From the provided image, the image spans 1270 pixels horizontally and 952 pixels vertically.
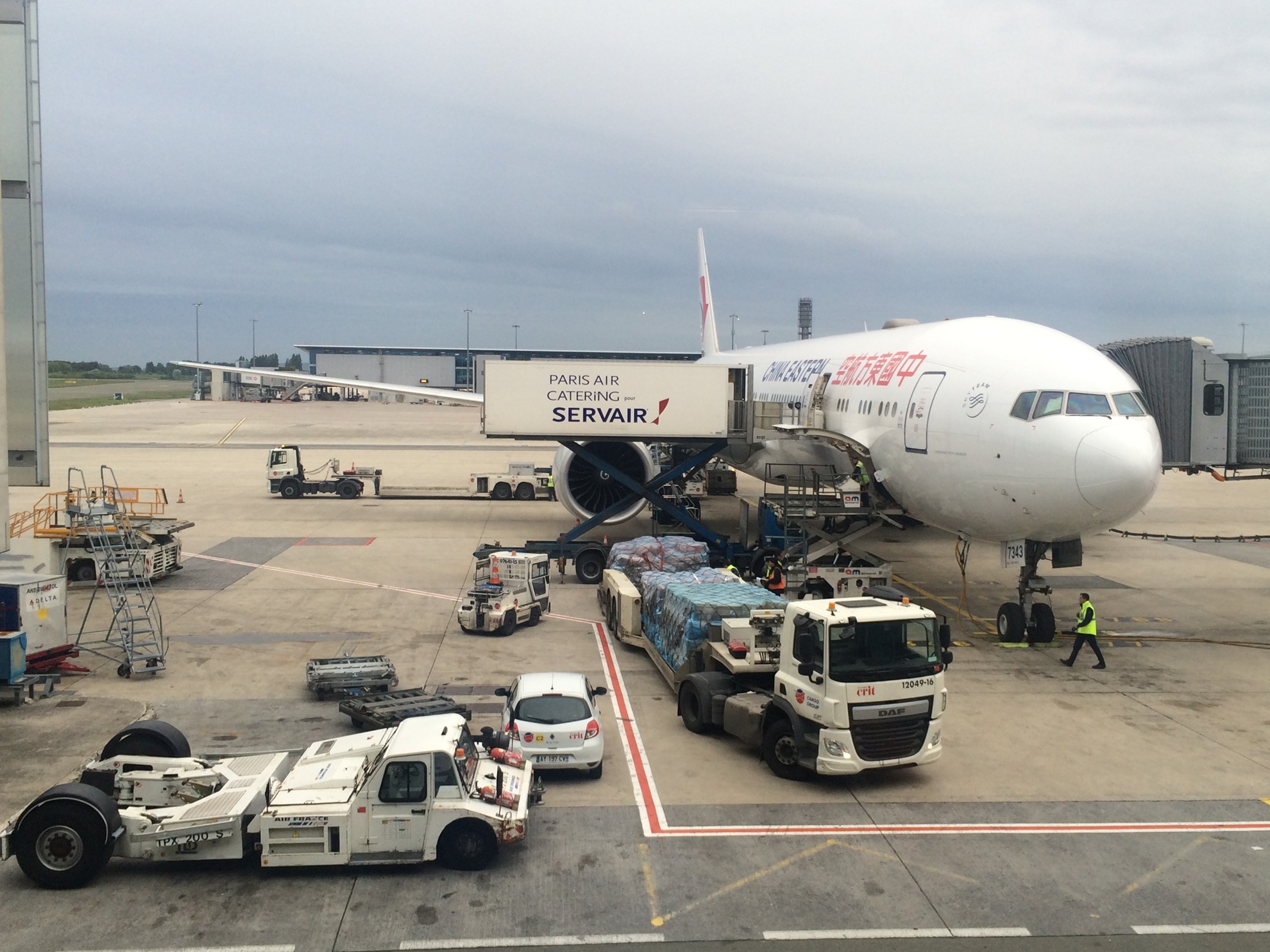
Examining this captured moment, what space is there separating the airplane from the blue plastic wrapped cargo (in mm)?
16128

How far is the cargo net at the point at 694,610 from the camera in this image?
16.2m

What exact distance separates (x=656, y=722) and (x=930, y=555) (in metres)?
17.7

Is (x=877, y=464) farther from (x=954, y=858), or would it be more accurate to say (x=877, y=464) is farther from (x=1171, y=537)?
(x=1171, y=537)

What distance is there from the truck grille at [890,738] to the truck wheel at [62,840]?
8408 millimetres

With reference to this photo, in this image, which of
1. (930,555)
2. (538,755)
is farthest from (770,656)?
(930,555)

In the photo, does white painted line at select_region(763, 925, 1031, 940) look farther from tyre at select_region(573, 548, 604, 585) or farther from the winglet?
the winglet

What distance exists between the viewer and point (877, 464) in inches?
883

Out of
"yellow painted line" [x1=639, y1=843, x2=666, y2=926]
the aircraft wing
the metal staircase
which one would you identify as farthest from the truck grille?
the aircraft wing

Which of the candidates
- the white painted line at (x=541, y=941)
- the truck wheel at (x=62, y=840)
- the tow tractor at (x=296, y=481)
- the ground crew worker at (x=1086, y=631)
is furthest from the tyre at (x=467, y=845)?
the tow tractor at (x=296, y=481)

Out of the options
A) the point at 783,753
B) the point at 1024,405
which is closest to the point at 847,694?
the point at 783,753

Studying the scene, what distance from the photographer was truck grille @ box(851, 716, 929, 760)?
41.5 ft

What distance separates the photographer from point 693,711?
49.6ft

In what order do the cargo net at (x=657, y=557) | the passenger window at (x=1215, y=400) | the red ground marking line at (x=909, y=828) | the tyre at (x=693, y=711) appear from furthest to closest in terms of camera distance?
the cargo net at (x=657, y=557) < the passenger window at (x=1215, y=400) < the tyre at (x=693, y=711) < the red ground marking line at (x=909, y=828)

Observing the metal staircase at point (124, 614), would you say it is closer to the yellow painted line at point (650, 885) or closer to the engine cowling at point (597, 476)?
the yellow painted line at point (650, 885)
